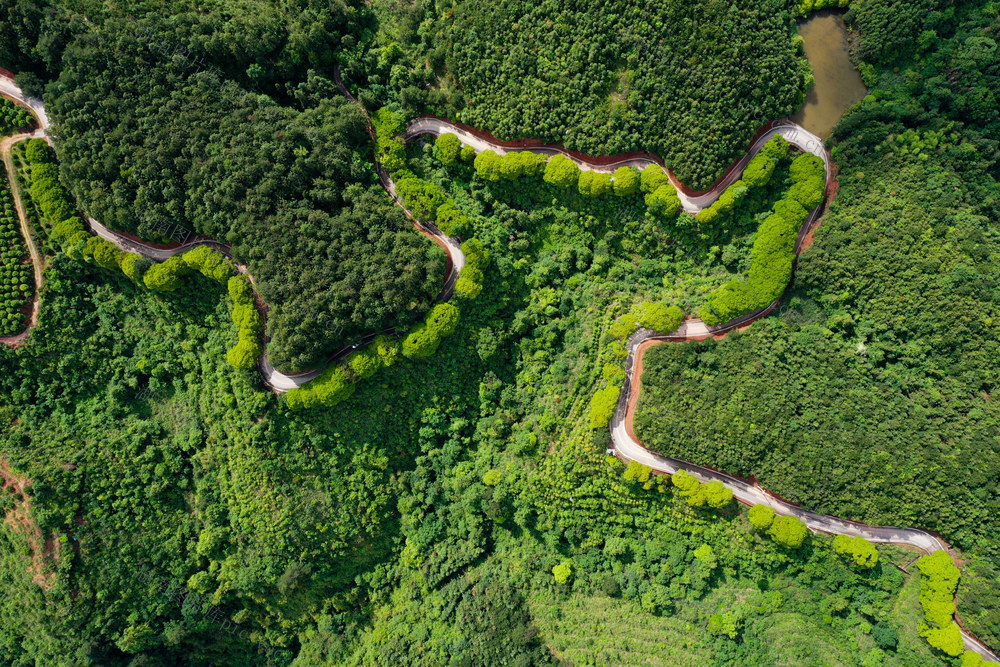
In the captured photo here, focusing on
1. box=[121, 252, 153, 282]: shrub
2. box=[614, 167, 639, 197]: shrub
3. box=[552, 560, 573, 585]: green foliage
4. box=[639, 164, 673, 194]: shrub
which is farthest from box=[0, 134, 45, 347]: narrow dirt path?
box=[639, 164, 673, 194]: shrub

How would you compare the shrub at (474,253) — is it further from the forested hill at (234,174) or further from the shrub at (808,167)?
the shrub at (808,167)

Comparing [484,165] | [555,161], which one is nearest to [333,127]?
[484,165]

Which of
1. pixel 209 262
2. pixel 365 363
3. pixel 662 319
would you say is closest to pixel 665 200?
pixel 662 319

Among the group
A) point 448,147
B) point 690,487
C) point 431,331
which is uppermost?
point 448,147

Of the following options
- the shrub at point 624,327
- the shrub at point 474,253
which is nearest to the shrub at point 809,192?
the shrub at point 624,327

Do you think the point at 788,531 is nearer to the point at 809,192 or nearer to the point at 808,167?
the point at 809,192

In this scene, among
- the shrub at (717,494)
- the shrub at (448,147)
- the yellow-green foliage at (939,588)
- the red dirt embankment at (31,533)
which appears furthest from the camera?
the shrub at (448,147)
